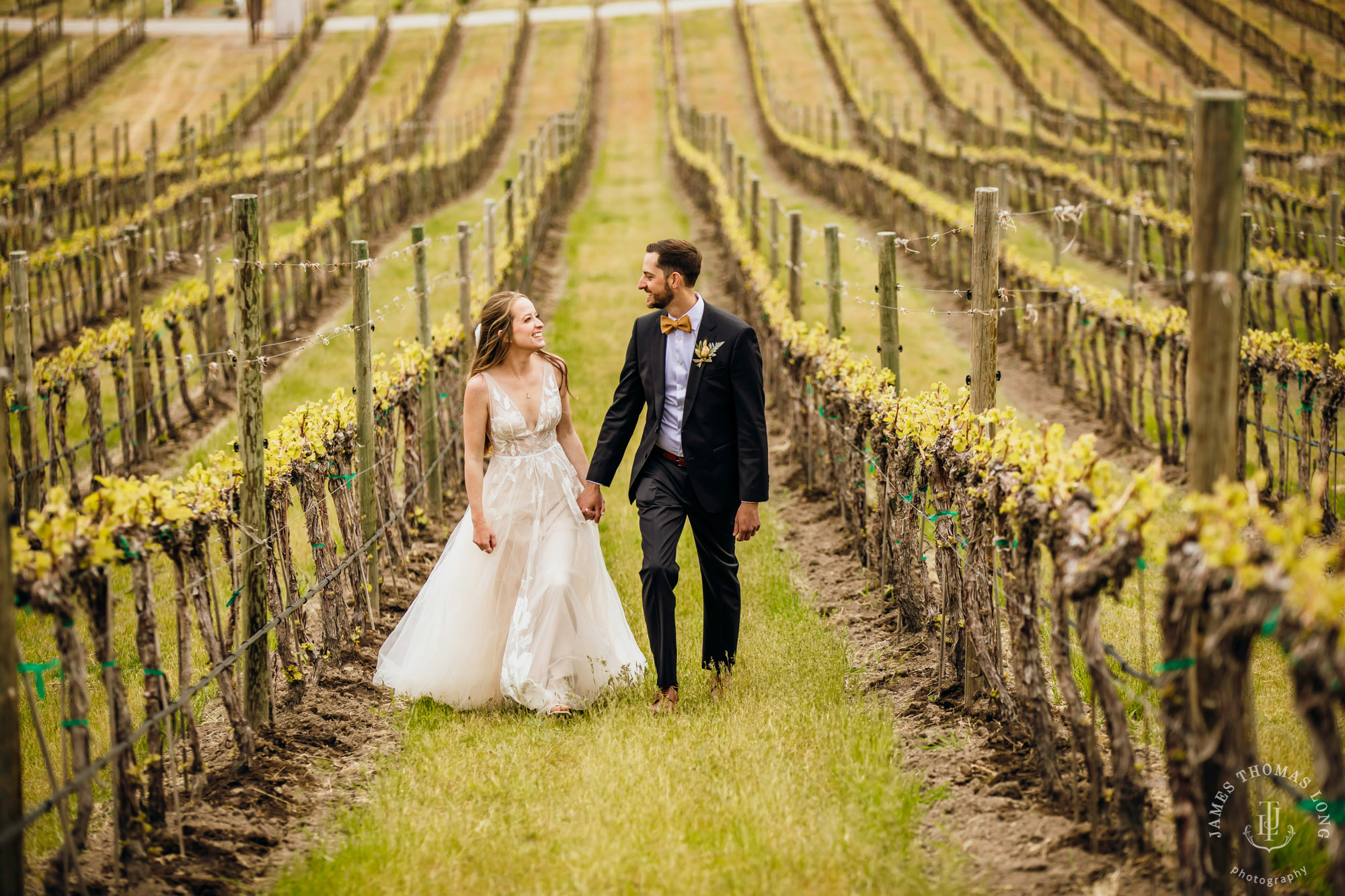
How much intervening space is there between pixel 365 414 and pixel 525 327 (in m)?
1.57

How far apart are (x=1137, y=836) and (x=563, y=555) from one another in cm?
282

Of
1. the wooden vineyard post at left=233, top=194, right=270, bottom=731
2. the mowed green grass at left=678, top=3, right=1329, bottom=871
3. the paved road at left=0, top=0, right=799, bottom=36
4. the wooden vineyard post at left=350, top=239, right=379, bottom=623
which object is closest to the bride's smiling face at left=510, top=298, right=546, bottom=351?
the wooden vineyard post at left=233, top=194, right=270, bottom=731

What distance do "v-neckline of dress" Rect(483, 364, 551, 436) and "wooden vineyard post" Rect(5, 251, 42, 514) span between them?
3929 mm

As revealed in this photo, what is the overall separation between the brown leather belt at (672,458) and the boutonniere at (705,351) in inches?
17.5

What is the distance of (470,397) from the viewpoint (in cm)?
568

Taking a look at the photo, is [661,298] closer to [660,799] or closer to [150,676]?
[660,799]

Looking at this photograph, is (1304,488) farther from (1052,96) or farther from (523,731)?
(1052,96)

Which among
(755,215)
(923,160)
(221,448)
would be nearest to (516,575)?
(221,448)

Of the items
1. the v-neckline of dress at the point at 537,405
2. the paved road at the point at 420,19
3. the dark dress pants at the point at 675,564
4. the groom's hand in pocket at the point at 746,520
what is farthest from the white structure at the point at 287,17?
the groom's hand in pocket at the point at 746,520

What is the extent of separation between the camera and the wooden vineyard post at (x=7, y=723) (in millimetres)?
3264

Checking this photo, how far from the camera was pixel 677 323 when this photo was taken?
210 inches

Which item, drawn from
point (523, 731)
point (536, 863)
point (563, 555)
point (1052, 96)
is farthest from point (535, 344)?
point (1052, 96)

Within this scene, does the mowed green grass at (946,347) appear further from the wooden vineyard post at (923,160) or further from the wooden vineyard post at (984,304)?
the wooden vineyard post at (923,160)

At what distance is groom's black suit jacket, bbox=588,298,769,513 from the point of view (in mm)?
5273
